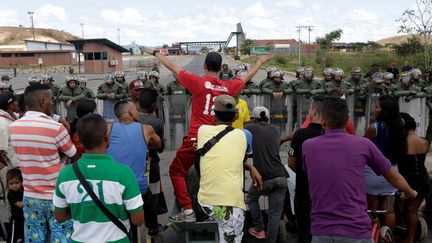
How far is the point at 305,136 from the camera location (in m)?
4.34

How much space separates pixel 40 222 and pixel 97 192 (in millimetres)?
1371

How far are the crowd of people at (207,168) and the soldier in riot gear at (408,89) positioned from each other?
569cm

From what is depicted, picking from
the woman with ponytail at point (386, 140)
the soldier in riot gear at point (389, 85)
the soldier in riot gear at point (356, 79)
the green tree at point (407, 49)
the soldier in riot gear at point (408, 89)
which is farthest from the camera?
the green tree at point (407, 49)

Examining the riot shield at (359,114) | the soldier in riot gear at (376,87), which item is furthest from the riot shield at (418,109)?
the riot shield at (359,114)

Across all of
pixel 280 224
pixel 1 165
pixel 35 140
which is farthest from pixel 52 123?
pixel 280 224

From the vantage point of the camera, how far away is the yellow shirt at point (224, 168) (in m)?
3.72

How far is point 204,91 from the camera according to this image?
468 cm

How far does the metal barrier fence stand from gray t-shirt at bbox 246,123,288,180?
568cm

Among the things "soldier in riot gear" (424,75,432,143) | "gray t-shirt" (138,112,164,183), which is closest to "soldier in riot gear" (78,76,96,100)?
"gray t-shirt" (138,112,164,183)

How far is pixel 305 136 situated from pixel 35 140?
2508 millimetres

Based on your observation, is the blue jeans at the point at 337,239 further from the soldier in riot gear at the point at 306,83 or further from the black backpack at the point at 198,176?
the soldier in riot gear at the point at 306,83

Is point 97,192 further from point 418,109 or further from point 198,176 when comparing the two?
point 418,109

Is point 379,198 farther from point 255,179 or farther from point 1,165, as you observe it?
point 1,165

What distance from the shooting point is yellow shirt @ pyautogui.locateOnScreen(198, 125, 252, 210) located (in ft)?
12.2
